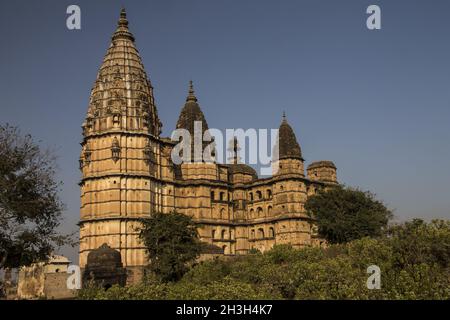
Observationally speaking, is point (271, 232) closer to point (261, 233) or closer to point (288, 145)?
point (261, 233)

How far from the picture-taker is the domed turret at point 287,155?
66.2 metres

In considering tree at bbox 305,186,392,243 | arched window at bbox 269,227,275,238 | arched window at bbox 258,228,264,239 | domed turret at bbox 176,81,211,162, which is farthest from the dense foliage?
domed turret at bbox 176,81,211,162

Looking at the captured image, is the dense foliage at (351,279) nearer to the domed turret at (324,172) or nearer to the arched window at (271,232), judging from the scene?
the arched window at (271,232)

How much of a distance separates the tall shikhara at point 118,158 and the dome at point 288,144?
51.3 ft

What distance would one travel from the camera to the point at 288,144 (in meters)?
66.8

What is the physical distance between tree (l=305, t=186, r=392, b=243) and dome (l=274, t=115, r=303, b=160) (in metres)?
7.10

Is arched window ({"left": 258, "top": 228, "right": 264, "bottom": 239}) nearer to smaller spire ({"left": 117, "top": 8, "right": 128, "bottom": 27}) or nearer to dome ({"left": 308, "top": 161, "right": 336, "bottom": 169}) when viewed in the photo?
dome ({"left": 308, "top": 161, "right": 336, "bottom": 169})

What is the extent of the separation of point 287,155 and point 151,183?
694 inches

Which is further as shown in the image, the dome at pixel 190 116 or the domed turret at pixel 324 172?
the domed turret at pixel 324 172

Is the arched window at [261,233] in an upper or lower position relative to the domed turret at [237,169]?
lower

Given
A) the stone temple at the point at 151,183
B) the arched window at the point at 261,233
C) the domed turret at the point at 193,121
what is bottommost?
the arched window at the point at 261,233

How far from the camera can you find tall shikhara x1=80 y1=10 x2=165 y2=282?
184 feet

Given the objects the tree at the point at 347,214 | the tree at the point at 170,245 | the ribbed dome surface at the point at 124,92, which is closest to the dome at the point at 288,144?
the tree at the point at 347,214

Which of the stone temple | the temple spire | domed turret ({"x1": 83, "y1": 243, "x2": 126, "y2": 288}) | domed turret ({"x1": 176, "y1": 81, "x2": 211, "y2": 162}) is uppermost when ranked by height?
the temple spire
